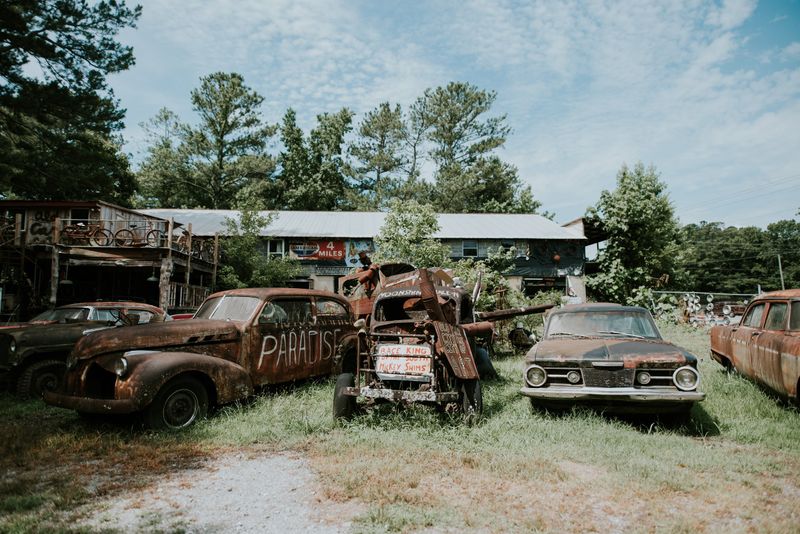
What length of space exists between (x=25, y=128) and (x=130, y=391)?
624 inches

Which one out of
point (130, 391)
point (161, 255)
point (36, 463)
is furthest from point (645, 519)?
point (161, 255)

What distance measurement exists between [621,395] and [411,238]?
14.2m

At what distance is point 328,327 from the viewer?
26.8 feet

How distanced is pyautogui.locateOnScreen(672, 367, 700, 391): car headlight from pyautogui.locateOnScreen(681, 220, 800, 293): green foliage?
62220 millimetres

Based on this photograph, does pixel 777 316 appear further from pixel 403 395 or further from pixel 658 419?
pixel 403 395

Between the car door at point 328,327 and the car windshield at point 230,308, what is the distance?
1216 mm

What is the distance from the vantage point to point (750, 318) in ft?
25.6

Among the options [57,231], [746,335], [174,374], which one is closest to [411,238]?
[57,231]

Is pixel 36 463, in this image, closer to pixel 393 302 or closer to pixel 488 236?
pixel 393 302

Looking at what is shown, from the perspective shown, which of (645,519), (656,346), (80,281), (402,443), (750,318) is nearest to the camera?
(645,519)

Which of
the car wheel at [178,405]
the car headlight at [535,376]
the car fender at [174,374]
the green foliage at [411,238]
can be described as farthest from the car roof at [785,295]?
the green foliage at [411,238]

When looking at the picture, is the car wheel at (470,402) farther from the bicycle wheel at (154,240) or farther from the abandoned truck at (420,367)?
the bicycle wheel at (154,240)

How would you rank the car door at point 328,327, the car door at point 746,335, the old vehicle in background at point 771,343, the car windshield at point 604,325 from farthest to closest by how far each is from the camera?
the car door at point 328,327 → the car door at point 746,335 → the car windshield at point 604,325 → the old vehicle in background at point 771,343

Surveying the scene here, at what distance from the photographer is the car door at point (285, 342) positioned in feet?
22.9
